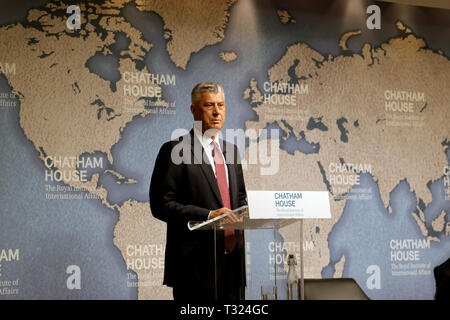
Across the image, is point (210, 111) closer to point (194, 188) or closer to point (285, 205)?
point (194, 188)

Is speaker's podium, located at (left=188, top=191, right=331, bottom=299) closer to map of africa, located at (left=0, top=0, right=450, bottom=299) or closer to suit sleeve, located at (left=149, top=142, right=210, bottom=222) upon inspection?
suit sleeve, located at (left=149, top=142, right=210, bottom=222)

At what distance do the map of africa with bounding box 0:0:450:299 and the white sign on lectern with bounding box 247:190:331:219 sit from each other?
230 centimetres

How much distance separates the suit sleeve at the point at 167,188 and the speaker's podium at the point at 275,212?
2.09ft

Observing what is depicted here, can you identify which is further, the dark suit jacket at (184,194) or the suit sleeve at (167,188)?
the suit sleeve at (167,188)

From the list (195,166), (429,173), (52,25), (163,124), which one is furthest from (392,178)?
(52,25)

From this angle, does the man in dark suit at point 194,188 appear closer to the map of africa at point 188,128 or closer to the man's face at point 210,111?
the man's face at point 210,111

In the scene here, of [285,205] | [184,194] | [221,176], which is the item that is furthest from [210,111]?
[285,205]

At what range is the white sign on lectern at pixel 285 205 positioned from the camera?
2285 mm

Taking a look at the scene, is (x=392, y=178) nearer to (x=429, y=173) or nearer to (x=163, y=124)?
(x=429, y=173)

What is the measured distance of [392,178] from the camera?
17.1ft

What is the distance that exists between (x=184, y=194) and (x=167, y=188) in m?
0.11

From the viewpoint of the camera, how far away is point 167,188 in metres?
3.24

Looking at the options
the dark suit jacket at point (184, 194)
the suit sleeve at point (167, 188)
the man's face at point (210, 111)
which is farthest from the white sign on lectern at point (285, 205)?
the man's face at point (210, 111)

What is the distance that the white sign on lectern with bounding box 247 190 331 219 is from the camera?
229 centimetres
